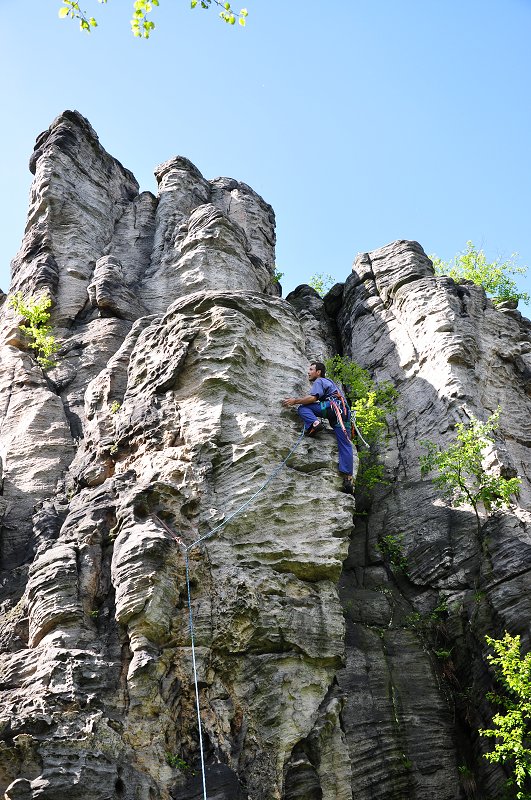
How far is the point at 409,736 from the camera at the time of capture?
13.4m

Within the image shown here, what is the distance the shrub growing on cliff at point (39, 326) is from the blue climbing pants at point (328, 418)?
27.1ft

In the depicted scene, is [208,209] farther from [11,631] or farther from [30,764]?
[30,764]

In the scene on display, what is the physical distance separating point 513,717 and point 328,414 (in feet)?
19.0

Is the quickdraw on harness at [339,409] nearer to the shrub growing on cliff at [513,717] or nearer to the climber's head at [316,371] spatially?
the climber's head at [316,371]

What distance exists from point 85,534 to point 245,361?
14.4 feet

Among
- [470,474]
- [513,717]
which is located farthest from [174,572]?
[470,474]

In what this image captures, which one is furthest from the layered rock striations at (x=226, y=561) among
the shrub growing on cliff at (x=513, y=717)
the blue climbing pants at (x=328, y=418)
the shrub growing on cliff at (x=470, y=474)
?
the shrub growing on cliff at (x=513, y=717)

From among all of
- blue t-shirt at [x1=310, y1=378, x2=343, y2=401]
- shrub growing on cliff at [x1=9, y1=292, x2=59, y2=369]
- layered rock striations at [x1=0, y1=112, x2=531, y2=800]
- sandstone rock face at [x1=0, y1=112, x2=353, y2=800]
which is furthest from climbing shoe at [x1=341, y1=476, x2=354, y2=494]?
shrub growing on cliff at [x1=9, y1=292, x2=59, y2=369]

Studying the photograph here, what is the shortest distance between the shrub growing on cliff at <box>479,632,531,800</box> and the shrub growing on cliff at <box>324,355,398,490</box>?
659 cm

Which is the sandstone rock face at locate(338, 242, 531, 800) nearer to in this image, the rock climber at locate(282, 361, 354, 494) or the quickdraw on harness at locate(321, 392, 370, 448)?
the rock climber at locate(282, 361, 354, 494)

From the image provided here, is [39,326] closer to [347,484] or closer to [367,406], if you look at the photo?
[367,406]

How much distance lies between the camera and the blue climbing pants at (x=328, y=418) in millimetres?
14164

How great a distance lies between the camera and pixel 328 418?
14.6m

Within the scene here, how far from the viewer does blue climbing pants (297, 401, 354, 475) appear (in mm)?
14164
